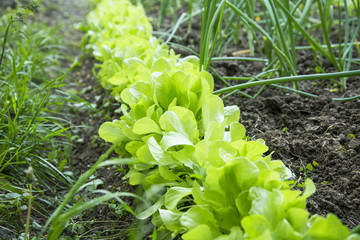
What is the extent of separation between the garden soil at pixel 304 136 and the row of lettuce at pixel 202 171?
201 millimetres

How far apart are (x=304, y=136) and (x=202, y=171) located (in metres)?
0.58

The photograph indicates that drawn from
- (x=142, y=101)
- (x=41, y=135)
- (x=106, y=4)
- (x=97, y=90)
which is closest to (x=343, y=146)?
(x=142, y=101)

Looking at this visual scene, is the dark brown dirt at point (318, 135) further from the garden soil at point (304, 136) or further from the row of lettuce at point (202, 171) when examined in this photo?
the row of lettuce at point (202, 171)

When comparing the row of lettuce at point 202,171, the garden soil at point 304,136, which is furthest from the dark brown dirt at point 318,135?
the row of lettuce at point 202,171

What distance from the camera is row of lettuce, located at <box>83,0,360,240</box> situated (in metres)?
0.79

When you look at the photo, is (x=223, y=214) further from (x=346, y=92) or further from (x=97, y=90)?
(x=97, y=90)

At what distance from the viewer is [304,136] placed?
1413 millimetres

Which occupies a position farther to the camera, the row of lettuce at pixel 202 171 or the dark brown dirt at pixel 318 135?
the dark brown dirt at pixel 318 135

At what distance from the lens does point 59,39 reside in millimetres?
3424

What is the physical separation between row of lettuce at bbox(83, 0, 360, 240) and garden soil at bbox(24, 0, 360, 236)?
0.66 ft

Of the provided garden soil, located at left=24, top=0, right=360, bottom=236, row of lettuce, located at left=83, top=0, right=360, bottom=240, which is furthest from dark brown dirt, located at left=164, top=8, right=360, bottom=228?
row of lettuce, located at left=83, top=0, right=360, bottom=240

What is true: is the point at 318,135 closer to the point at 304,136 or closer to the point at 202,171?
the point at 304,136

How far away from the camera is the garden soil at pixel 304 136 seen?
1.15 metres

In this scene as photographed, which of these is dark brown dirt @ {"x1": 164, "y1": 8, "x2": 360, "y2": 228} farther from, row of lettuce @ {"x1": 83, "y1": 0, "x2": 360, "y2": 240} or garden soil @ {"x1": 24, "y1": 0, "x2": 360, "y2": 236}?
row of lettuce @ {"x1": 83, "y1": 0, "x2": 360, "y2": 240}
